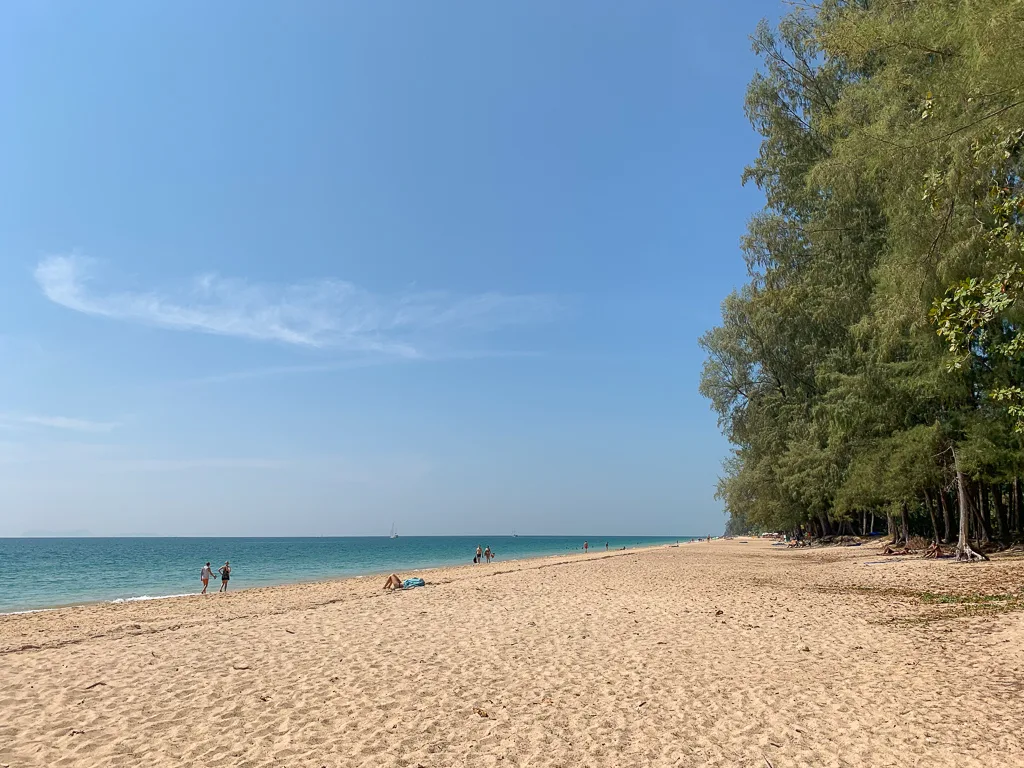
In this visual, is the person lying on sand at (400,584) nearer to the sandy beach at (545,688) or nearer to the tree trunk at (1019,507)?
the sandy beach at (545,688)

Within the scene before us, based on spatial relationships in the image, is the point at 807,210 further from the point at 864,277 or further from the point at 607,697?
the point at 607,697

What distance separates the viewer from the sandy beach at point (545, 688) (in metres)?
5.47

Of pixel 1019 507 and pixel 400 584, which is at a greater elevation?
pixel 1019 507

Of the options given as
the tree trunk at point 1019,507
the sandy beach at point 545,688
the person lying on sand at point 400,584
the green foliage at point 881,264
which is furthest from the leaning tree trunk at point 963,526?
the person lying on sand at point 400,584

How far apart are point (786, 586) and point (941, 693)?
37.5 ft

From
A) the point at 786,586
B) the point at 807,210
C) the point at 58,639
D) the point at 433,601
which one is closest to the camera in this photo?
the point at 58,639

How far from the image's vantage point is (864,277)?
2136cm

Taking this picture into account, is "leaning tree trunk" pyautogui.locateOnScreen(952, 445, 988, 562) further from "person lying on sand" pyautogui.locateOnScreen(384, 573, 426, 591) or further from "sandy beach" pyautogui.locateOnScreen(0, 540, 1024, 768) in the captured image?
"person lying on sand" pyautogui.locateOnScreen(384, 573, 426, 591)

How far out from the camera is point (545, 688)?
7.34m

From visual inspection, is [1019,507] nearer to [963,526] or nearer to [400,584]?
[963,526]

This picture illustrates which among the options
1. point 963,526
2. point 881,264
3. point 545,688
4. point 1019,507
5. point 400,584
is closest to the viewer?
point 545,688

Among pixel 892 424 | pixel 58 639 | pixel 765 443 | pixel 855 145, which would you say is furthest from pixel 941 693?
pixel 765 443

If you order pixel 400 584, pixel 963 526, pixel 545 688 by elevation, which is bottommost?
pixel 400 584

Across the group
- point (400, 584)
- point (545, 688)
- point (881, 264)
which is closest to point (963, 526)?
point (881, 264)
